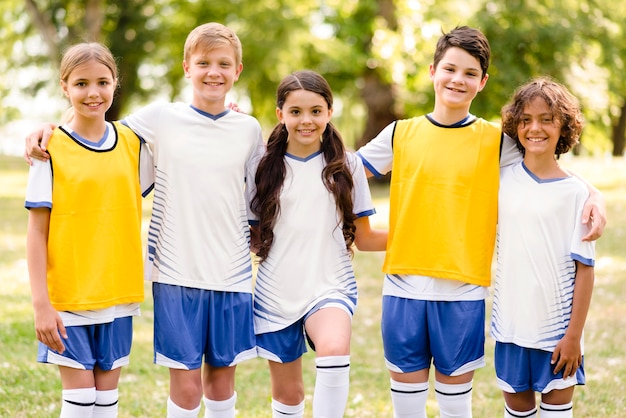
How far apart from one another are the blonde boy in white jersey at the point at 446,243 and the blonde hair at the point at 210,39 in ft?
2.83

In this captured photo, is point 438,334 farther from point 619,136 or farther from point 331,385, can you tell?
point 619,136

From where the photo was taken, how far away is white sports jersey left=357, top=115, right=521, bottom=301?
11.4 ft

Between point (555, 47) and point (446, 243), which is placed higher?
point (555, 47)

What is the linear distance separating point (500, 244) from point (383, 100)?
46.9 feet

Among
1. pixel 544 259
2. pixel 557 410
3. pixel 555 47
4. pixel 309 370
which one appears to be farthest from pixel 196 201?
pixel 555 47

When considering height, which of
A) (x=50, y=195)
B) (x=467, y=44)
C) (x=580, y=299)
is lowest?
(x=580, y=299)

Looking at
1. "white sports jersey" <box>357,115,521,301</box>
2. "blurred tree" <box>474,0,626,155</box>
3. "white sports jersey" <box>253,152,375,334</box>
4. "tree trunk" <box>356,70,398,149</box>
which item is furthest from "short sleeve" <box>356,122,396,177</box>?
"blurred tree" <box>474,0,626,155</box>

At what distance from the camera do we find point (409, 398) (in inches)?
139

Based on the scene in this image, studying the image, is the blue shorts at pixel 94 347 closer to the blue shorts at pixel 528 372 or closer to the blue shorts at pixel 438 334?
the blue shorts at pixel 438 334

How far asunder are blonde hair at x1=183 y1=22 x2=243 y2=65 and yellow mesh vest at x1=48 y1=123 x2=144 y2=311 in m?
0.54

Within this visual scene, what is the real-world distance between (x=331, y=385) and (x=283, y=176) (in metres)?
0.87

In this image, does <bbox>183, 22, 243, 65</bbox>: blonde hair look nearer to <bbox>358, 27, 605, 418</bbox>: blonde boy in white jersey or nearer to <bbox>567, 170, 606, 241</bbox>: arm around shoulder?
<bbox>358, 27, 605, 418</bbox>: blonde boy in white jersey

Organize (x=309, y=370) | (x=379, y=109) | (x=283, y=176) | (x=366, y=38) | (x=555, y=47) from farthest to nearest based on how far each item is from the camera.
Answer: (x=366, y=38) → (x=379, y=109) → (x=555, y=47) → (x=309, y=370) → (x=283, y=176)

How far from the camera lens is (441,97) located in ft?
11.6
